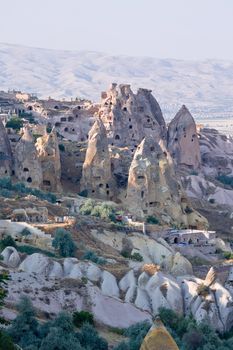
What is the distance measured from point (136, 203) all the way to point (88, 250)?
1064 cm

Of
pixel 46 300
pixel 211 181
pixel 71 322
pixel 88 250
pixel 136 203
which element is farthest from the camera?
pixel 211 181

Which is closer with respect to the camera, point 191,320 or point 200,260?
point 191,320

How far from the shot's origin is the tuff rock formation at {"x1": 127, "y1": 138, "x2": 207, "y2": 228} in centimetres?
4991

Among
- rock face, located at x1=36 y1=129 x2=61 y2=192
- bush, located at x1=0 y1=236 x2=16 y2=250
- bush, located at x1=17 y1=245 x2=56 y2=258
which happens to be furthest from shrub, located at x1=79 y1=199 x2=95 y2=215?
bush, located at x1=0 y1=236 x2=16 y2=250

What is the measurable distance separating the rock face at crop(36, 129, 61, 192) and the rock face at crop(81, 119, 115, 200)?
4.09ft

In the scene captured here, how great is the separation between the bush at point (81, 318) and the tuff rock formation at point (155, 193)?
694 inches

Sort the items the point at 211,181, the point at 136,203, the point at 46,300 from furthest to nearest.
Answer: the point at 211,181 < the point at 136,203 < the point at 46,300

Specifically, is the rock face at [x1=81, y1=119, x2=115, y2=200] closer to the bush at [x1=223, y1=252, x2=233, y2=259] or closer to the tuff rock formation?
the tuff rock formation

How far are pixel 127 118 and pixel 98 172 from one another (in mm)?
11214

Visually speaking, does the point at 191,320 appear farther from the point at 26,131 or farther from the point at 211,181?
the point at 211,181

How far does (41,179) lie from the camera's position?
166 feet

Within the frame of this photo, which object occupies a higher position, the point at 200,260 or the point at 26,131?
the point at 26,131

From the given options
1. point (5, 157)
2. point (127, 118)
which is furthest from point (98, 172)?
point (127, 118)

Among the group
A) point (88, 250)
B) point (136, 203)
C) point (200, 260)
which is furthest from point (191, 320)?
point (136, 203)
